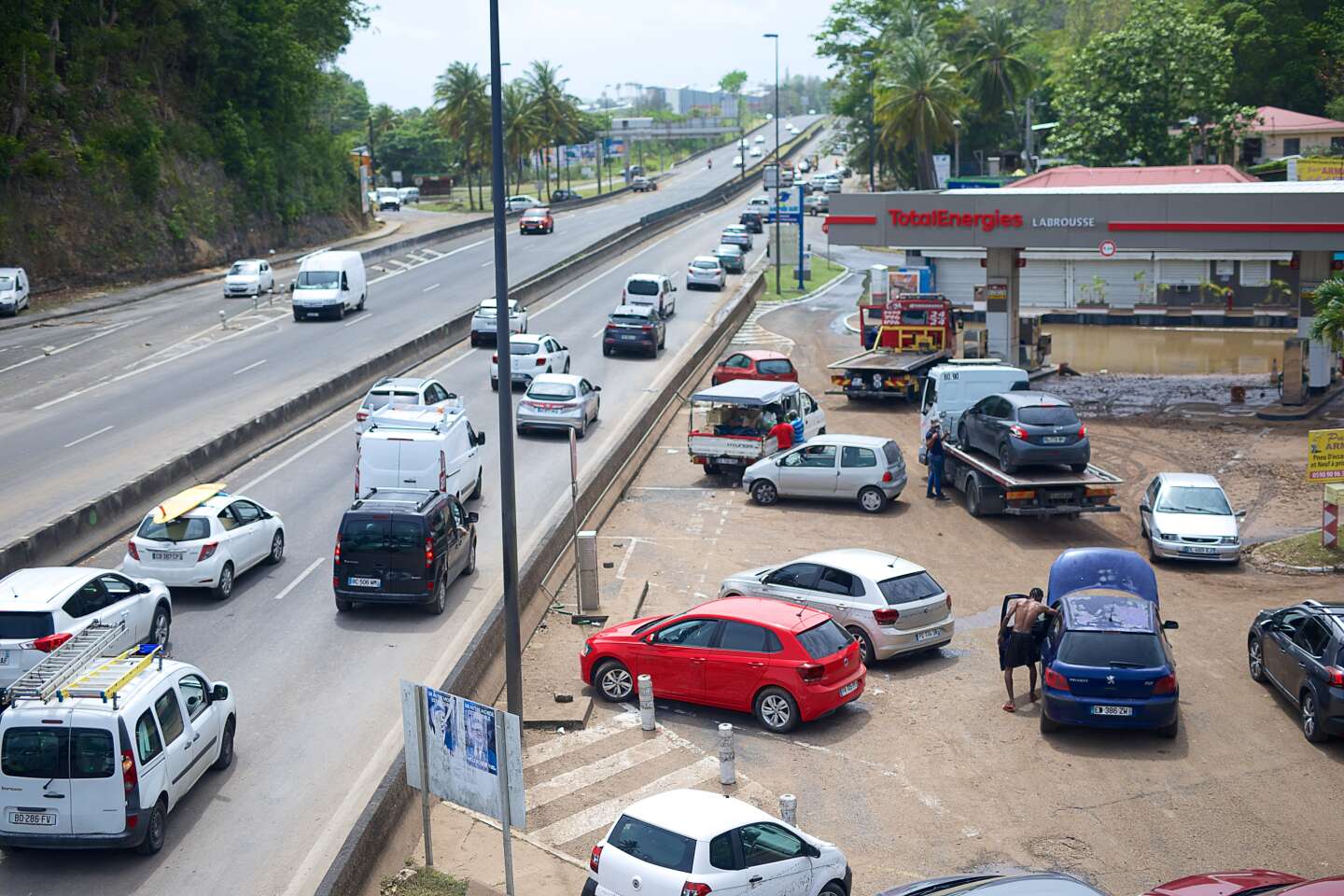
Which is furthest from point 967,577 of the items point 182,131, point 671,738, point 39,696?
point 182,131

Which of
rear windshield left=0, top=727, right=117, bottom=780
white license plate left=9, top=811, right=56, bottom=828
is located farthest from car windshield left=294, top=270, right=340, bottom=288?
white license plate left=9, top=811, right=56, bottom=828

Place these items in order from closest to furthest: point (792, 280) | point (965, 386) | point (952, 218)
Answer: point (965, 386) < point (952, 218) < point (792, 280)

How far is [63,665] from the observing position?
14195 millimetres

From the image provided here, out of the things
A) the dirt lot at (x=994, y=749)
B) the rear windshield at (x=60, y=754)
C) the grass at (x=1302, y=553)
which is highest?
the rear windshield at (x=60, y=754)

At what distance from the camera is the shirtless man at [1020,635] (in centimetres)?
1797

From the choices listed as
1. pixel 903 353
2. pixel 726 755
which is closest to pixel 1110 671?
pixel 726 755

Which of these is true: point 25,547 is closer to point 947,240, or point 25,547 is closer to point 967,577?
point 967,577

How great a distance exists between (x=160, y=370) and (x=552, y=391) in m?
13.1

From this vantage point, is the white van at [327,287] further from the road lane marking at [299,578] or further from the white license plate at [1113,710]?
the white license plate at [1113,710]

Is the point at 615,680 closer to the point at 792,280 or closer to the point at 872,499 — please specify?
the point at 872,499

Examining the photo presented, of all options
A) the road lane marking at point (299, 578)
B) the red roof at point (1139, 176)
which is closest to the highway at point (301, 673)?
the road lane marking at point (299, 578)

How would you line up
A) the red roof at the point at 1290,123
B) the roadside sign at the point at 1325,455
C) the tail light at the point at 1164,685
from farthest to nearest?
the red roof at the point at 1290,123 → the roadside sign at the point at 1325,455 → the tail light at the point at 1164,685

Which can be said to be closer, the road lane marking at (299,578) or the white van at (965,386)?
the road lane marking at (299,578)

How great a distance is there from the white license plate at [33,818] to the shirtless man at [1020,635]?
1135 centimetres
